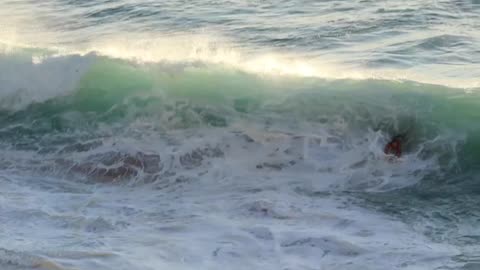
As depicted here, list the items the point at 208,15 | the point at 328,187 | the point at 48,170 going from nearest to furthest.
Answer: the point at 328,187 < the point at 48,170 < the point at 208,15

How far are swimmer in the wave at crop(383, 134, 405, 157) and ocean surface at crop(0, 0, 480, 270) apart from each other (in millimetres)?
63

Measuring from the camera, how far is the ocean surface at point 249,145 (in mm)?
6988

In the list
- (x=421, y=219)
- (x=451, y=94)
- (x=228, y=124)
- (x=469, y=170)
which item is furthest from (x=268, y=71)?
(x=421, y=219)

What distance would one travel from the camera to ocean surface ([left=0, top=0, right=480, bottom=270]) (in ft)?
22.9

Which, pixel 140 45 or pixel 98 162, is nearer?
pixel 98 162

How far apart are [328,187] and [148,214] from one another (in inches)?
62.3

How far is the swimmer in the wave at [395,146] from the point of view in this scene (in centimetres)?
888

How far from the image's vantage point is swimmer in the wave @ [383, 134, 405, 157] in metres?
8.88

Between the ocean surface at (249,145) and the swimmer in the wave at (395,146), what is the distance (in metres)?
0.06

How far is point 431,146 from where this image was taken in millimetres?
8906

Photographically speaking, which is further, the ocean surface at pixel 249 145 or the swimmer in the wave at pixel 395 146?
the swimmer in the wave at pixel 395 146

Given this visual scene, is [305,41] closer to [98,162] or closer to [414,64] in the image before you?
[414,64]

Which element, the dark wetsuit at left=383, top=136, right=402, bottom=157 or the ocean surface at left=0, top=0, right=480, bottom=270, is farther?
the dark wetsuit at left=383, top=136, right=402, bottom=157

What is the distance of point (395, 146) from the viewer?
29.5 feet
